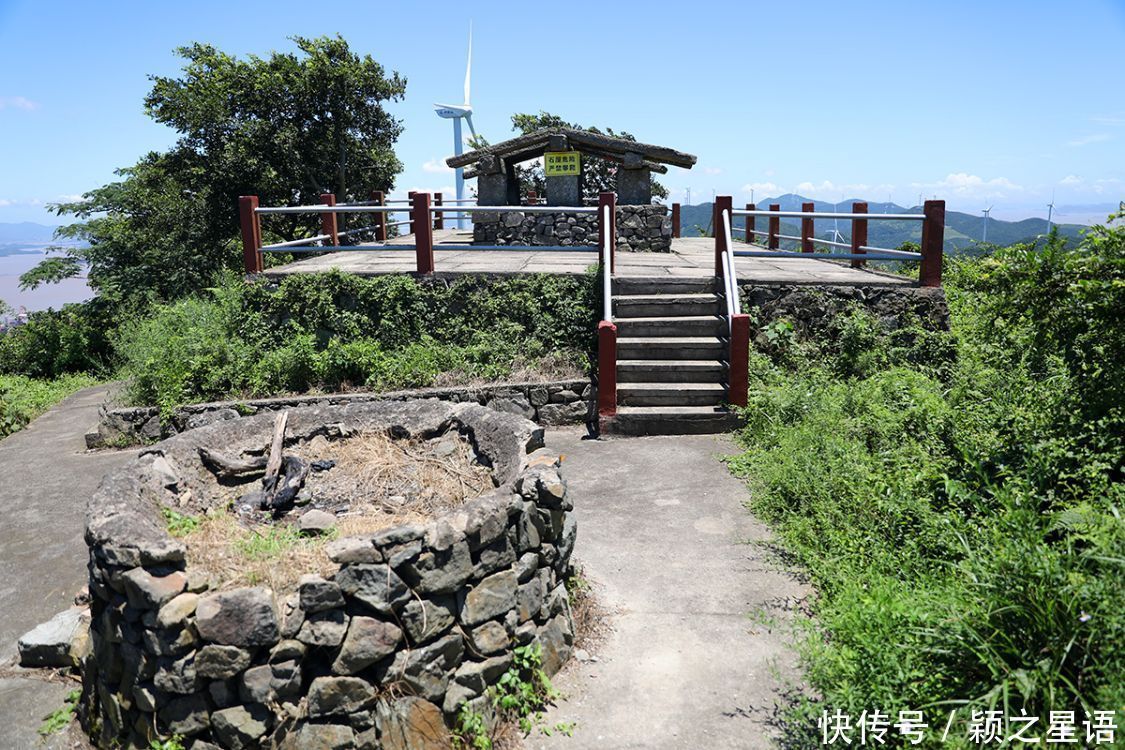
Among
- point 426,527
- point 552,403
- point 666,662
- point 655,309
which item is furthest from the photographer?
point 655,309

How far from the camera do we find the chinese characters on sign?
308 centimetres

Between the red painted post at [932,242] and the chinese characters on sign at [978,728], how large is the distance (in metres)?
7.68

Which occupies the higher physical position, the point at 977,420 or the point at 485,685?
the point at 977,420

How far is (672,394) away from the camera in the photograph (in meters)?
9.03

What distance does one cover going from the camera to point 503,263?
40.5ft

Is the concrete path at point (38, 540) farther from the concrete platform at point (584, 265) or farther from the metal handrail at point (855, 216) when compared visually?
the metal handrail at point (855, 216)

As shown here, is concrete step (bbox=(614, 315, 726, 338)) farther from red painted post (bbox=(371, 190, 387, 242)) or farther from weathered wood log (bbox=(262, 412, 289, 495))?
red painted post (bbox=(371, 190, 387, 242))

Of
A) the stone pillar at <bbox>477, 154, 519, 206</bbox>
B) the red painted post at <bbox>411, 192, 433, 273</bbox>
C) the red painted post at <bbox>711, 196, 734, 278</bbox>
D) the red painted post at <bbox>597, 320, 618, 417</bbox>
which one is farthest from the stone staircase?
the stone pillar at <bbox>477, 154, 519, 206</bbox>

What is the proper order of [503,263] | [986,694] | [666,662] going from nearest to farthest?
[986,694] → [666,662] → [503,263]

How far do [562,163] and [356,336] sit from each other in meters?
6.61

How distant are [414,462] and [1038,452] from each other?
4194 millimetres

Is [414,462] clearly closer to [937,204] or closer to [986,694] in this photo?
[986,694]

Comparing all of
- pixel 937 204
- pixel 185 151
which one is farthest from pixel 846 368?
pixel 185 151

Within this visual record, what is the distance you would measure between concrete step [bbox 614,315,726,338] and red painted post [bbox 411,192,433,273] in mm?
2726
